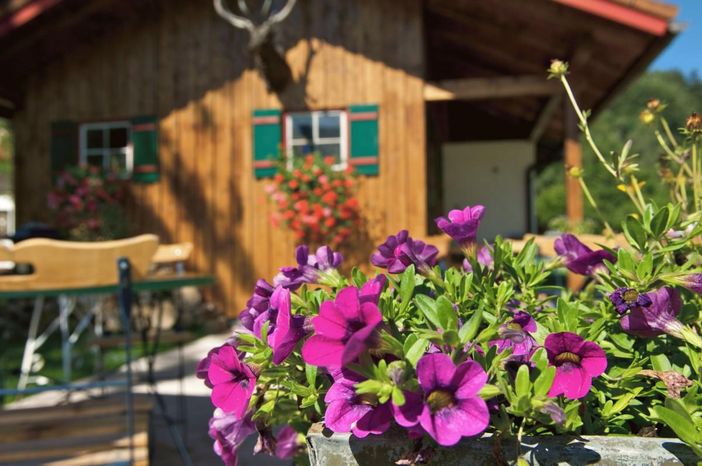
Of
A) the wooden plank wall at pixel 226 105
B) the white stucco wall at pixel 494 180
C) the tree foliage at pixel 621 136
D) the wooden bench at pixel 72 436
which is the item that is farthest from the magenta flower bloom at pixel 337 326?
the tree foliage at pixel 621 136

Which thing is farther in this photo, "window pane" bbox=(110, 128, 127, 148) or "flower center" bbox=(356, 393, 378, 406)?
"window pane" bbox=(110, 128, 127, 148)

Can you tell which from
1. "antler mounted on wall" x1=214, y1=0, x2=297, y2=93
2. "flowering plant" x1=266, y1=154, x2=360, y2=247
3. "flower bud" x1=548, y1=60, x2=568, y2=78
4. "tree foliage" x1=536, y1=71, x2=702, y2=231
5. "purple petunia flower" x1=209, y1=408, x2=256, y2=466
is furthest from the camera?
"tree foliage" x1=536, y1=71, x2=702, y2=231

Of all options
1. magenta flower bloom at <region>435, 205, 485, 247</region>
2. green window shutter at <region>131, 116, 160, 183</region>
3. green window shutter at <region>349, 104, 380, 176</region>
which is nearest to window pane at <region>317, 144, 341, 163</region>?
green window shutter at <region>349, 104, 380, 176</region>

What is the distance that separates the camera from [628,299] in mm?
724

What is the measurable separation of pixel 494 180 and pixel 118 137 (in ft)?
27.0

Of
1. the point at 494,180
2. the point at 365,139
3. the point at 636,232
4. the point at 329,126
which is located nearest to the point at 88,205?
the point at 329,126

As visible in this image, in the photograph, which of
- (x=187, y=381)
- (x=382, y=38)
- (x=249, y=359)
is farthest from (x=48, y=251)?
(x=382, y=38)

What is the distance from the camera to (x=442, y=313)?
2.08ft

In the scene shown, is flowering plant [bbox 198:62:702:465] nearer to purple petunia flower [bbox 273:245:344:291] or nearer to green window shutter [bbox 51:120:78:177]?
purple petunia flower [bbox 273:245:344:291]

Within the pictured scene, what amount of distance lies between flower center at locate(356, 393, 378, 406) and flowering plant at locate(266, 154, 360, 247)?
6.67m

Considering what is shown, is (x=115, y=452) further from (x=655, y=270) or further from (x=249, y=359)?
(x=655, y=270)

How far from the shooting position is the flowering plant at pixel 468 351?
593mm

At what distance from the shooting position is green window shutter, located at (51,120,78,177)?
8.55 meters

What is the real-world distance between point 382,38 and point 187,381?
16.3 ft
